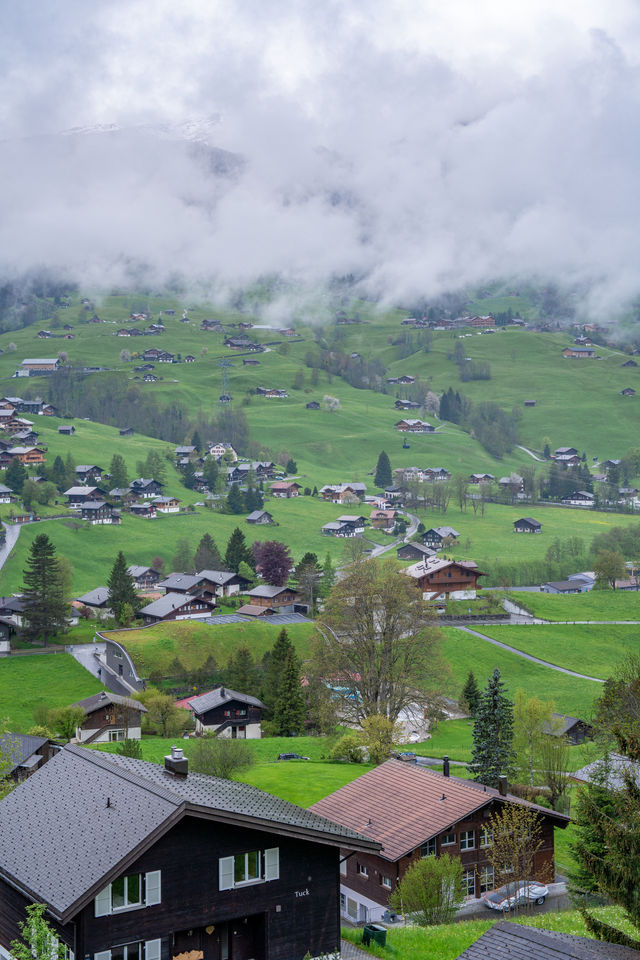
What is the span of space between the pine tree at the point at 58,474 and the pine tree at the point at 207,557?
42888 millimetres

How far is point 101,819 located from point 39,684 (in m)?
70.4

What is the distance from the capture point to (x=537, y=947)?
1800 centimetres

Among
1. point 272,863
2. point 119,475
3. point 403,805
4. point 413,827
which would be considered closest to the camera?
point 272,863

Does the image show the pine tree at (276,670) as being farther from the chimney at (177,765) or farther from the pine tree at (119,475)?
the pine tree at (119,475)

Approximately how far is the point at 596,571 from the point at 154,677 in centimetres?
7043

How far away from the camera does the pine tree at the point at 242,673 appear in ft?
296

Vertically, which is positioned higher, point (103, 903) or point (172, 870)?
point (172, 870)

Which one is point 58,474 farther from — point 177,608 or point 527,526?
point 527,526

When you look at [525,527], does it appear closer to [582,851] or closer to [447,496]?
[447,496]

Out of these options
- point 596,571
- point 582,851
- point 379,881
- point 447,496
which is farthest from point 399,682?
point 447,496

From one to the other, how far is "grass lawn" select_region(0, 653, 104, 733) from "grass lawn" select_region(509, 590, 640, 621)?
59285 millimetres

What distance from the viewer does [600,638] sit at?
111562 mm

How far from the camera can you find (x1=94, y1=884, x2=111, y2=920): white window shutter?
22.5 meters

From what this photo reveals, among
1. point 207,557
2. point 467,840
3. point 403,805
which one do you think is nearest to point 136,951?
point 403,805
